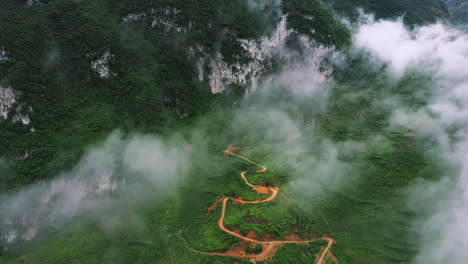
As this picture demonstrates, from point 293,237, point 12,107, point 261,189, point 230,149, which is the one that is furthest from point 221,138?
point 12,107

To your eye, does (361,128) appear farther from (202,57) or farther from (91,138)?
(91,138)

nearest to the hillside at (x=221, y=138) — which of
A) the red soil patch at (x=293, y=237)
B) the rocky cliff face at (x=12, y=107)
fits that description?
the red soil patch at (x=293, y=237)

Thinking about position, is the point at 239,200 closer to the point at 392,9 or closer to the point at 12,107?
the point at 12,107

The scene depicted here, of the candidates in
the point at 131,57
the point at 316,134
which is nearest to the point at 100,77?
the point at 131,57

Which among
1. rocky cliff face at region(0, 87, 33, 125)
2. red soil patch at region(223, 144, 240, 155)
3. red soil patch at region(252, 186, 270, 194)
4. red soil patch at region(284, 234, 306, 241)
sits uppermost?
red soil patch at region(223, 144, 240, 155)

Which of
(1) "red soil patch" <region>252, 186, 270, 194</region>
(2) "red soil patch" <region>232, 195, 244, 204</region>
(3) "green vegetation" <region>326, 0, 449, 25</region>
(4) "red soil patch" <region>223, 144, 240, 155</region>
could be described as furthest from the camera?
(3) "green vegetation" <region>326, 0, 449, 25</region>

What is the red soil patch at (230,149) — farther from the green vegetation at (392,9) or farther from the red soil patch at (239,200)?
the green vegetation at (392,9)

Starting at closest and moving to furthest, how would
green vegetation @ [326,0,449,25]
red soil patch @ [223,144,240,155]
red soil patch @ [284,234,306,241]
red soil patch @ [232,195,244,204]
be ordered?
red soil patch @ [284,234,306,241] → red soil patch @ [232,195,244,204] → red soil patch @ [223,144,240,155] → green vegetation @ [326,0,449,25]

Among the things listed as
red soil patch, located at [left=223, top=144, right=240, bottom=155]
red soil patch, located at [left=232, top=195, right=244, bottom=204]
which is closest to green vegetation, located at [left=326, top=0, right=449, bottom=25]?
red soil patch, located at [left=223, top=144, right=240, bottom=155]

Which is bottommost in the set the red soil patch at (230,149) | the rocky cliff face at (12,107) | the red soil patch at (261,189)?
the rocky cliff face at (12,107)

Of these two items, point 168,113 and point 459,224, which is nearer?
point 459,224

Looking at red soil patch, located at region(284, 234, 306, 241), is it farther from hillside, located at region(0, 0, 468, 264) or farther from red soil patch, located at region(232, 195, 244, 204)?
red soil patch, located at region(232, 195, 244, 204)
